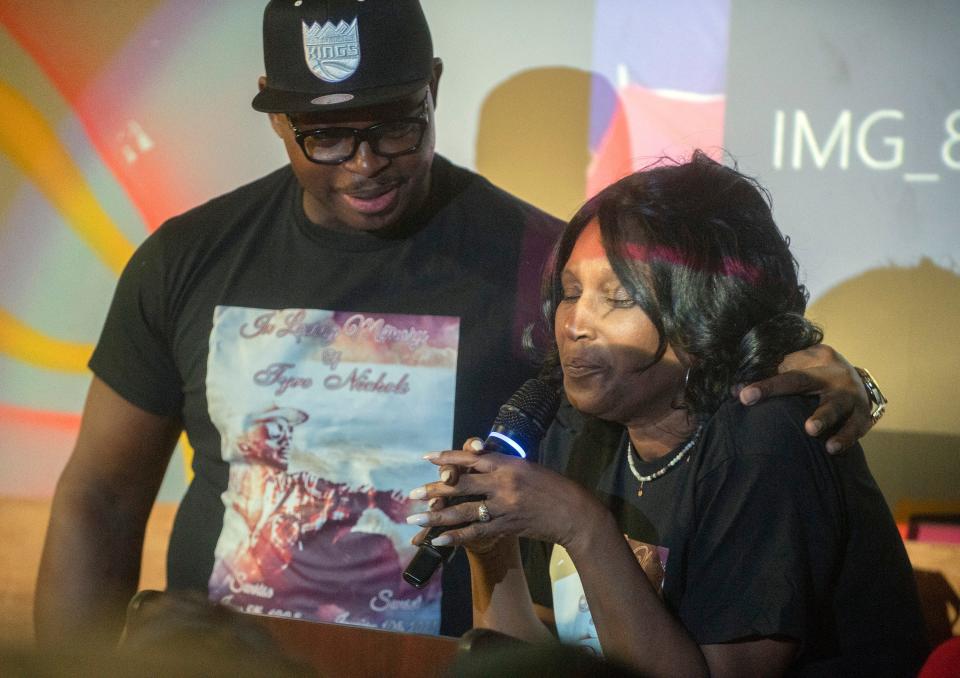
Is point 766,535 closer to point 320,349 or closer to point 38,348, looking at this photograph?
point 320,349

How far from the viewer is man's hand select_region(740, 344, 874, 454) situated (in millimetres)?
1428

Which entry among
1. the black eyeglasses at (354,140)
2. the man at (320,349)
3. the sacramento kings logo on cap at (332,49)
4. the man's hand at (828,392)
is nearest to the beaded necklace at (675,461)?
the man's hand at (828,392)

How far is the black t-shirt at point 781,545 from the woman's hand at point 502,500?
0.55 feet

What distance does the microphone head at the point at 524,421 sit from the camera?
1.44m

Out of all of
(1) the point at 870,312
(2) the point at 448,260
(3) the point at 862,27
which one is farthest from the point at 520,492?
(3) the point at 862,27

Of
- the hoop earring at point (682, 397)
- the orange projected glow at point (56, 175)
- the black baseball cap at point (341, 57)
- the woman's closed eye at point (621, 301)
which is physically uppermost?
the black baseball cap at point (341, 57)

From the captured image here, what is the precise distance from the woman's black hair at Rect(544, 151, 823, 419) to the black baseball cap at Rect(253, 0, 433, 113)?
1.83ft

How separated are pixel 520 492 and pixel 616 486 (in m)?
0.34

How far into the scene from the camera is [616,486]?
65.1 inches

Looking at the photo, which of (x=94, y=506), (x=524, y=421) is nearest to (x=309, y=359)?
(x=94, y=506)

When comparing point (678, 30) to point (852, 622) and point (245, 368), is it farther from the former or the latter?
point (852, 622)

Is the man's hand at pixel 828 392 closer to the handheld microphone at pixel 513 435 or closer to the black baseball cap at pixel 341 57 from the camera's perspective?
the handheld microphone at pixel 513 435

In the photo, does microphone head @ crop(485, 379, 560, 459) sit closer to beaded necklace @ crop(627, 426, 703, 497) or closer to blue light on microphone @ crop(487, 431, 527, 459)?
blue light on microphone @ crop(487, 431, 527, 459)

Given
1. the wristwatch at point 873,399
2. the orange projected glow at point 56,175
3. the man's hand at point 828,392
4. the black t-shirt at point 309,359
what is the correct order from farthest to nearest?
1. the orange projected glow at point 56,175
2. the black t-shirt at point 309,359
3. the wristwatch at point 873,399
4. the man's hand at point 828,392
